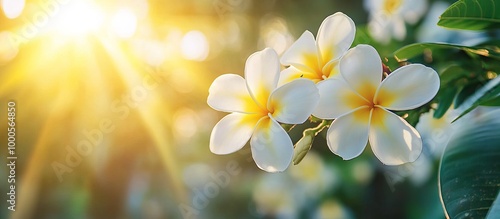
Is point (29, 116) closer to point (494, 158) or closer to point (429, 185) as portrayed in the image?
point (429, 185)

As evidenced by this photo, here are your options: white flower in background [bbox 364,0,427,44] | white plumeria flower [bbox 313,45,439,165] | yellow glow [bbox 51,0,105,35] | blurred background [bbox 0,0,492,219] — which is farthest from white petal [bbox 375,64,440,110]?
yellow glow [bbox 51,0,105,35]

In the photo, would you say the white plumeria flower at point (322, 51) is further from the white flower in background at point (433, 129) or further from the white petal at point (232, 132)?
the white flower in background at point (433, 129)

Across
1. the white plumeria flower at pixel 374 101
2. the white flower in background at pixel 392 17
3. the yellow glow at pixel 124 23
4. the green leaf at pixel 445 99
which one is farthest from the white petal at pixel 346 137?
the yellow glow at pixel 124 23

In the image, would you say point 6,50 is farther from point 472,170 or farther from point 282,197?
point 472,170

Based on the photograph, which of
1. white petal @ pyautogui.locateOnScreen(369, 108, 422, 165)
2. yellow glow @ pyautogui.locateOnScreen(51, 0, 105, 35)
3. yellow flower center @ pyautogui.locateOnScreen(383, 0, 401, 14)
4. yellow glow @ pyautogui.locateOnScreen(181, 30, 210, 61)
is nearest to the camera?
white petal @ pyautogui.locateOnScreen(369, 108, 422, 165)

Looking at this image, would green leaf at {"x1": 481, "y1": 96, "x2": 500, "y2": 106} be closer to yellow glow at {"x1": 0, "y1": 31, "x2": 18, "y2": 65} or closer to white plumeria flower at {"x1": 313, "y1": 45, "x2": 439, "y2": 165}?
white plumeria flower at {"x1": 313, "y1": 45, "x2": 439, "y2": 165}

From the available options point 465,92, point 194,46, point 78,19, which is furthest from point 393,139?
point 194,46
